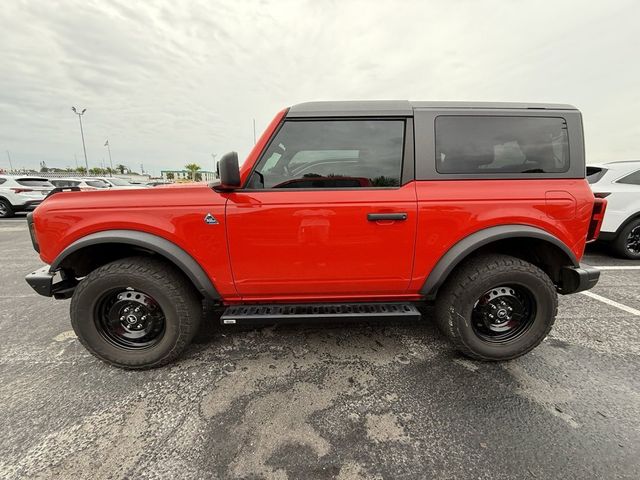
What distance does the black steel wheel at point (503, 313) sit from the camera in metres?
2.34

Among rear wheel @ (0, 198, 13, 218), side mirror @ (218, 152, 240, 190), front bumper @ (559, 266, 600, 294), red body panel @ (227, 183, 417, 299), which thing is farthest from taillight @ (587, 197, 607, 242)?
rear wheel @ (0, 198, 13, 218)

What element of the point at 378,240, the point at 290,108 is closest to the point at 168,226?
the point at 290,108

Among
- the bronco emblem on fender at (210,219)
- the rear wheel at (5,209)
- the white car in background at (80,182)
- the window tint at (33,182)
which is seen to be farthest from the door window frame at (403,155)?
the white car in background at (80,182)

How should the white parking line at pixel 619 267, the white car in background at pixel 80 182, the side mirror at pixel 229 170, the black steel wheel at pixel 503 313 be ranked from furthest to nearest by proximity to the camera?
the white car in background at pixel 80 182 < the white parking line at pixel 619 267 < the black steel wheel at pixel 503 313 < the side mirror at pixel 229 170

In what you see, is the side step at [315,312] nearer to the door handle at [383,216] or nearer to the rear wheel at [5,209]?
the door handle at [383,216]

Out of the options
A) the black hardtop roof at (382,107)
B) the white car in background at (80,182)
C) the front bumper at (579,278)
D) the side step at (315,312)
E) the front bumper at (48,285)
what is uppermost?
the white car in background at (80,182)

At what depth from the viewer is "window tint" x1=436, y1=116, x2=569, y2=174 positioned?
7.29 feet

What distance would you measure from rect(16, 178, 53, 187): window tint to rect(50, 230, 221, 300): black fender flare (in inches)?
491

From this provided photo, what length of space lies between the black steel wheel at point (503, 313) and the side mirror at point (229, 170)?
2.11 metres

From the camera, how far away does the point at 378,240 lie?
7.09 ft

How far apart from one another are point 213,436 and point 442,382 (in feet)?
5.28

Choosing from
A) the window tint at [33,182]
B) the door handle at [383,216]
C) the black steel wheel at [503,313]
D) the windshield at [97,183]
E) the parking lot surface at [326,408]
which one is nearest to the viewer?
the parking lot surface at [326,408]

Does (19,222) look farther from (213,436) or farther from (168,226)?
(213,436)

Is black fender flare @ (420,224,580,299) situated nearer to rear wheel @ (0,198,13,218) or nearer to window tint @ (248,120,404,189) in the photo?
window tint @ (248,120,404,189)
